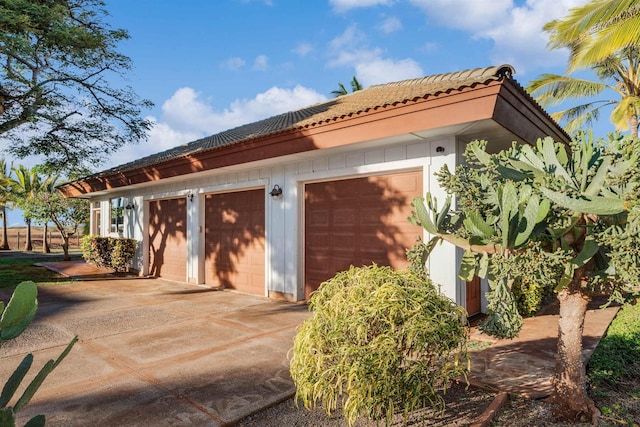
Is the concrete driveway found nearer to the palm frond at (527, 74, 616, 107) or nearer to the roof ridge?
the roof ridge

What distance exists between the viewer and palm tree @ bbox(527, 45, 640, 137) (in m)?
14.2

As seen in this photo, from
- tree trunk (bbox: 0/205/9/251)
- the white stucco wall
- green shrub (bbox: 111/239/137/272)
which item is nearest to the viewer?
the white stucco wall

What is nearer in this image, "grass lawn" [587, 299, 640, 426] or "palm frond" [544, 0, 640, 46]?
"grass lawn" [587, 299, 640, 426]

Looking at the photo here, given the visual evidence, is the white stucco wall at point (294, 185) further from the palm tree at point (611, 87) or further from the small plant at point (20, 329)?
the palm tree at point (611, 87)

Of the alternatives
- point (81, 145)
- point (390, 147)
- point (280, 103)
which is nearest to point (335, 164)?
point (390, 147)

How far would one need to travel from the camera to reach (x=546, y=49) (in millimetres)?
12812

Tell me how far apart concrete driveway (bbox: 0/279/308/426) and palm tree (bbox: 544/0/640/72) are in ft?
34.0

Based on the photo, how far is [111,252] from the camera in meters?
12.5

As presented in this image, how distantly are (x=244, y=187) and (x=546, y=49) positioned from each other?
464 inches

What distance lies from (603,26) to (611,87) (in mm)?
5965

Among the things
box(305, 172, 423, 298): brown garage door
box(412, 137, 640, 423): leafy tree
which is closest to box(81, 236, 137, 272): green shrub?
box(305, 172, 423, 298): brown garage door

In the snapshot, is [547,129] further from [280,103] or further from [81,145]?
[280,103]

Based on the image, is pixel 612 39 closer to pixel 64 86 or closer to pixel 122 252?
pixel 122 252

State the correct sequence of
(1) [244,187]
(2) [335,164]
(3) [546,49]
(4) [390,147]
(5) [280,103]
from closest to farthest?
(4) [390,147] → (2) [335,164] → (1) [244,187] → (3) [546,49] → (5) [280,103]
